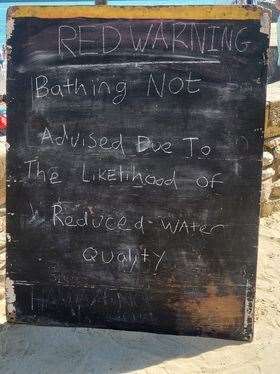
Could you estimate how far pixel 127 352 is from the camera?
3.43 m

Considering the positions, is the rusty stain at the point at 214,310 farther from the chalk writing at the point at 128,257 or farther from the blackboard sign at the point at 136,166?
the chalk writing at the point at 128,257

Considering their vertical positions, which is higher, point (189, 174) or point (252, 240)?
point (189, 174)

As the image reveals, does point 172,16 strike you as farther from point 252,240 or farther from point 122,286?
point 122,286

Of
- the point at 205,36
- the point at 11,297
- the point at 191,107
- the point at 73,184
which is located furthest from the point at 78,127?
the point at 11,297

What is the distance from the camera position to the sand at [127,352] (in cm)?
329

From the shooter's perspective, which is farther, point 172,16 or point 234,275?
point 234,275

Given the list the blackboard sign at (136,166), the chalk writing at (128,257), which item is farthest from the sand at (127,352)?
the chalk writing at (128,257)

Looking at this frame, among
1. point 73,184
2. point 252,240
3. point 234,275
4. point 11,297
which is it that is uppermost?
point 73,184

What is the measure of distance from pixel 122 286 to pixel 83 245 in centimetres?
36

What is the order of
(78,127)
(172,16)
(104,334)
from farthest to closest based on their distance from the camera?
(104,334), (78,127), (172,16)

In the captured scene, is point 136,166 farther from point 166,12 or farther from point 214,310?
point 214,310

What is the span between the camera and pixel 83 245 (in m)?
3.49

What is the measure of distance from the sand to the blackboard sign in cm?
8

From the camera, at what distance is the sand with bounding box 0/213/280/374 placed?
3287 millimetres
